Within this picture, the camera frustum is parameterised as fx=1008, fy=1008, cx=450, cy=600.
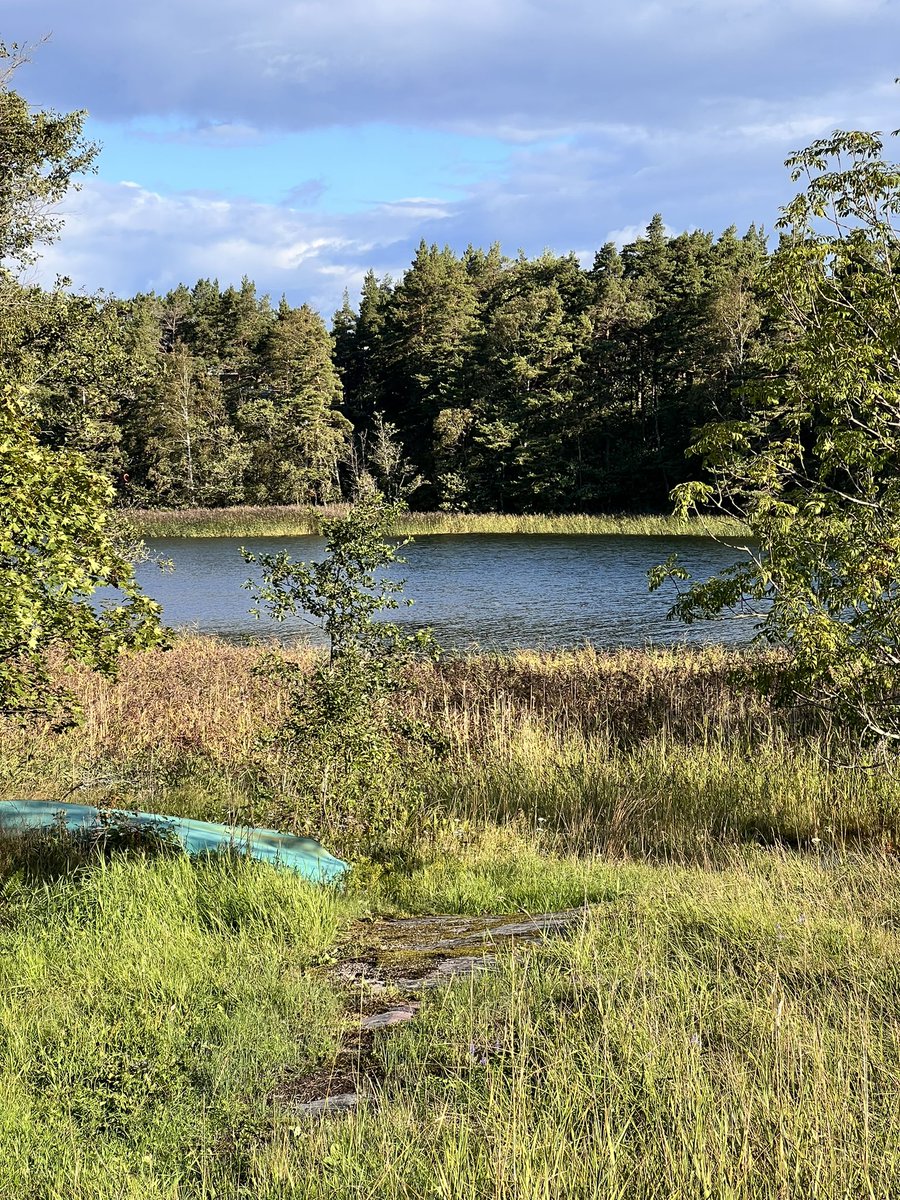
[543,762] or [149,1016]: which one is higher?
[149,1016]

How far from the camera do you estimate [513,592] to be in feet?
97.2

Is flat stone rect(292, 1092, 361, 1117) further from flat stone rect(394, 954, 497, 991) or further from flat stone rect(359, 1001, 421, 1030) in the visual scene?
flat stone rect(394, 954, 497, 991)

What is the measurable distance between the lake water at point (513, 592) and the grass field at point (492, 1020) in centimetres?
714

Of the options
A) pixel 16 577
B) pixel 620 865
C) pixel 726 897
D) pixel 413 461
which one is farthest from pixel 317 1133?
pixel 413 461

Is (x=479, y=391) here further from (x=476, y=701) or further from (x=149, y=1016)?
(x=149, y=1016)

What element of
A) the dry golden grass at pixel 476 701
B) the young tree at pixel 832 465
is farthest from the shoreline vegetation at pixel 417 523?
A: the young tree at pixel 832 465

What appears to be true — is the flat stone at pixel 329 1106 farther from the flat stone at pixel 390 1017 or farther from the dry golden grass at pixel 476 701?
the dry golden grass at pixel 476 701

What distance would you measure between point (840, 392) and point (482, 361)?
2464 inches

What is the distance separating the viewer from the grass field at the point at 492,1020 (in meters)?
2.59

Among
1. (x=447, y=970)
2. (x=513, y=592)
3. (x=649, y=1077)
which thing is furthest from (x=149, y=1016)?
(x=513, y=592)

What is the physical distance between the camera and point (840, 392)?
22.8 ft

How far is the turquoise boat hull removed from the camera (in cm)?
568

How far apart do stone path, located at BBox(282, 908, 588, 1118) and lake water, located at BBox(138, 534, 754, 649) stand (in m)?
8.48

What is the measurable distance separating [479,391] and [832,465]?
62.1m
